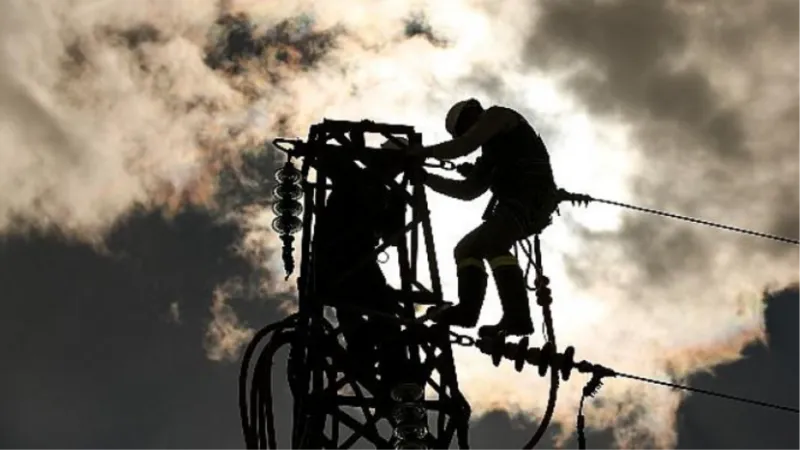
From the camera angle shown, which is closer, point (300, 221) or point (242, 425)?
point (242, 425)

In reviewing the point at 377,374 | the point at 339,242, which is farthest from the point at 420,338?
the point at 339,242

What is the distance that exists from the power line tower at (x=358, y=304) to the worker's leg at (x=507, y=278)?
1.69 ft

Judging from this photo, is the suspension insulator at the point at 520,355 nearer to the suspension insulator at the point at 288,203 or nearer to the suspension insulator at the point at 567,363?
the suspension insulator at the point at 567,363

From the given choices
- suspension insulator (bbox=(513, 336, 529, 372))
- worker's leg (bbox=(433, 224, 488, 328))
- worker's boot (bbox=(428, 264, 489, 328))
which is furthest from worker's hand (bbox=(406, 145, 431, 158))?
suspension insulator (bbox=(513, 336, 529, 372))

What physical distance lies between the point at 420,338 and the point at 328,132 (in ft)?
6.88

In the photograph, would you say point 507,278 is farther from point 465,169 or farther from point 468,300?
point 465,169

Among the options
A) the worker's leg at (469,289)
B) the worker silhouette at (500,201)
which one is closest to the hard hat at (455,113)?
the worker silhouette at (500,201)

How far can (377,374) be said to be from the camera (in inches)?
339

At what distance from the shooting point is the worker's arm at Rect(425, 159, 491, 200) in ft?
29.6

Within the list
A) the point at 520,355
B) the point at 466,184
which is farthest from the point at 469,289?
the point at 466,184

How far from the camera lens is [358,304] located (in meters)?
8.77

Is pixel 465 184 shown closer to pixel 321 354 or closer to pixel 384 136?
pixel 384 136

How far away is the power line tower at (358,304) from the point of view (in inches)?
327

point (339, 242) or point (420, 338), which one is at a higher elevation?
point (339, 242)
